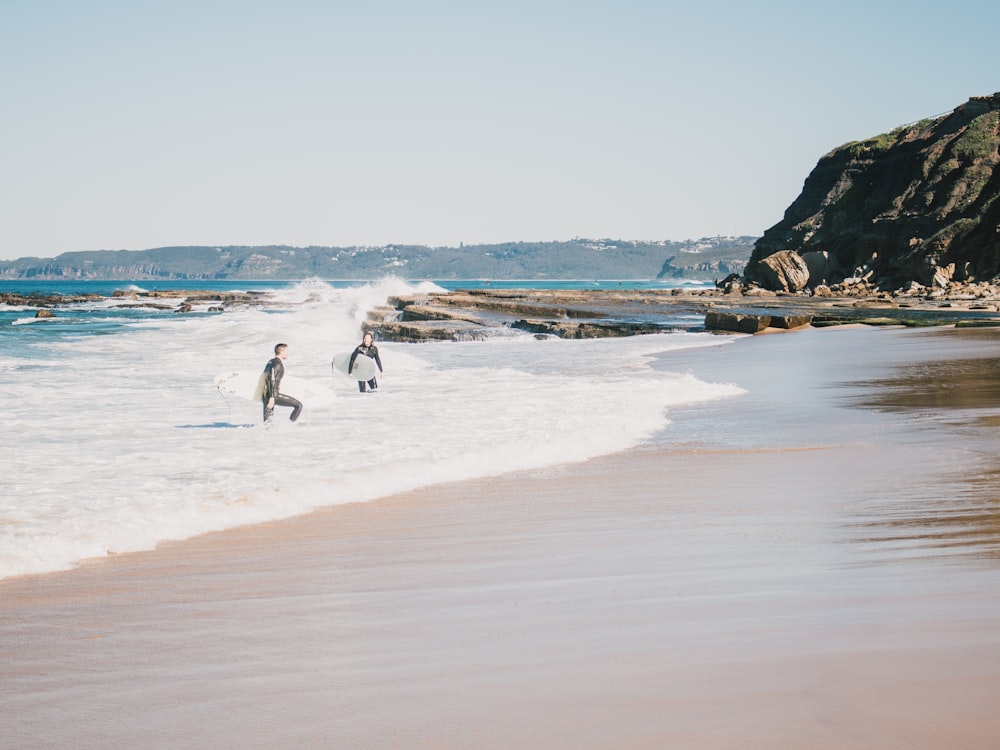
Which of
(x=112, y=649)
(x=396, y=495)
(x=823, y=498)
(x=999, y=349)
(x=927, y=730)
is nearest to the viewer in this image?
(x=927, y=730)

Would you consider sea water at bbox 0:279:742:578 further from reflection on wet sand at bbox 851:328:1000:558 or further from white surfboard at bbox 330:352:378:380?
reflection on wet sand at bbox 851:328:1000:558

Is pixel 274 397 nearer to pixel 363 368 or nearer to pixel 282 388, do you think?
pixel 282 388

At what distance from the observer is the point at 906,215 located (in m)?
69.4

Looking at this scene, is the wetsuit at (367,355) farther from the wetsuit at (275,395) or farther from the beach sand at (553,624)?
the beach sand at (553,624)

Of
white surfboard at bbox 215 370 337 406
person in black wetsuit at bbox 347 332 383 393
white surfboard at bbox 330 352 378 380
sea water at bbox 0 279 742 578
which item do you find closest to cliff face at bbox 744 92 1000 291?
sea water at bbox 0 279 742 578

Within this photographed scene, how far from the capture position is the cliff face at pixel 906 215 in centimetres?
5994

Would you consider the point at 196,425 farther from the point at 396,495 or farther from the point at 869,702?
the point at 869,702

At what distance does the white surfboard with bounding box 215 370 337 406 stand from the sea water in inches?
6.6

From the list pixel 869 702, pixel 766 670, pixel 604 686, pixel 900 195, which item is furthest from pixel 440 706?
pixel 900 195

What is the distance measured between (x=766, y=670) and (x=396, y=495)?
457 cm

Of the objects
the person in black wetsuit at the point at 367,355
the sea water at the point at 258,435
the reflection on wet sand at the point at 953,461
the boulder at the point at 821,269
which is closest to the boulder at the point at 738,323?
the sea water at the point at 258,435

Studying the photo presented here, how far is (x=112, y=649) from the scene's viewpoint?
433 centimetres

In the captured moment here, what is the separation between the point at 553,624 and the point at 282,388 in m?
9.52

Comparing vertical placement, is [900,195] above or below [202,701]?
above
